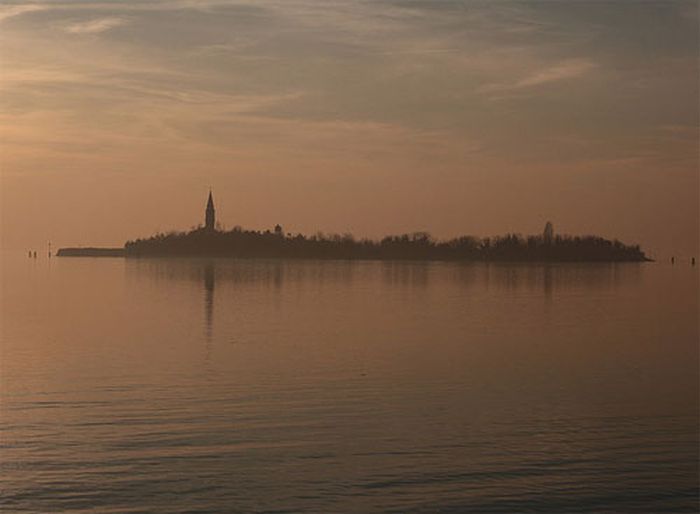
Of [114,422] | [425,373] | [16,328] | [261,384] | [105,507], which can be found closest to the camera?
[105,507]

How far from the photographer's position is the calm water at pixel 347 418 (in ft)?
39.8

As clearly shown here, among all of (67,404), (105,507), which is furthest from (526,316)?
Answer: (105,507)

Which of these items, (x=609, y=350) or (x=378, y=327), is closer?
(x=609, y=350)

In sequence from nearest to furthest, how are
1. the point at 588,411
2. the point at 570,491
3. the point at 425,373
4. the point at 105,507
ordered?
the point at 105,507 → the point at 570,491 → the point at 588,411 → the point at 425,373

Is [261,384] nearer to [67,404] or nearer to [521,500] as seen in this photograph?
[67,404]

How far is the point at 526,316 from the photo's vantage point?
131 ft

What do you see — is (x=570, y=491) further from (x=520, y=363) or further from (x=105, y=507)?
(x=520, y=363)

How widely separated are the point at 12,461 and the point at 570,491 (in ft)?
25.4

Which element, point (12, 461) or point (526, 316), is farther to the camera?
point (526, 316)

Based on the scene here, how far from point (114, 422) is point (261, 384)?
4.78 m

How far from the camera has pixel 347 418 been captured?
16.6m

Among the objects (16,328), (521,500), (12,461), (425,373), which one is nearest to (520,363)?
(425,373)

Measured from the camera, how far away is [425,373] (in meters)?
22.5

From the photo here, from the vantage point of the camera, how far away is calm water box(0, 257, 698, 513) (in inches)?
478
